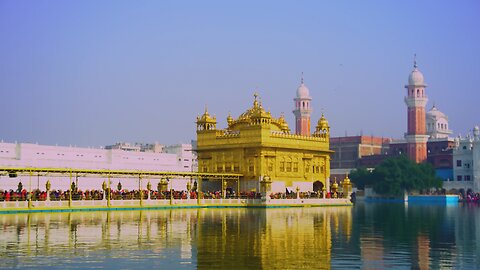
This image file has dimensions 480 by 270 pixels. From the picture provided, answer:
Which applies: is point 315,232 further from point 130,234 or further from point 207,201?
point 207,201

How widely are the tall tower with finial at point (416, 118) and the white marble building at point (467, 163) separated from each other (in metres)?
8.74

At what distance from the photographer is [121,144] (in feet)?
417

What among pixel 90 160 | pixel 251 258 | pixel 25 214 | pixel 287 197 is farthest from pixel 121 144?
pixel 251 258

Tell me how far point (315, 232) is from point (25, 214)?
680 inches

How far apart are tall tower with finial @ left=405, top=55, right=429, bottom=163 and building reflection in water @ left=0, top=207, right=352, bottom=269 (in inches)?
3843

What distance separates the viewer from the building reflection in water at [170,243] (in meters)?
18.3

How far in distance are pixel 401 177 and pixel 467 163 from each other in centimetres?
1628

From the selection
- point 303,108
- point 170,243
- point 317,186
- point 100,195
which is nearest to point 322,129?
point 317,186

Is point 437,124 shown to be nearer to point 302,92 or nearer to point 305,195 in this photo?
point 302,92

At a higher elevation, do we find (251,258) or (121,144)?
(121,144)

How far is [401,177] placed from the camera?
341 feet

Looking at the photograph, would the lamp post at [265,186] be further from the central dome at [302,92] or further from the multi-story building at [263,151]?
the central dome at [302,92]

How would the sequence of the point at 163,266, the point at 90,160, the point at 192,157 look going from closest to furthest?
the point at 163,266, the point at 90,160, the point at 192,157

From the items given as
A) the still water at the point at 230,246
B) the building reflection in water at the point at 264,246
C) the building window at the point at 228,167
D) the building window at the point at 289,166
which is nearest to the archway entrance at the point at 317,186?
the building window at the point at 289,166
